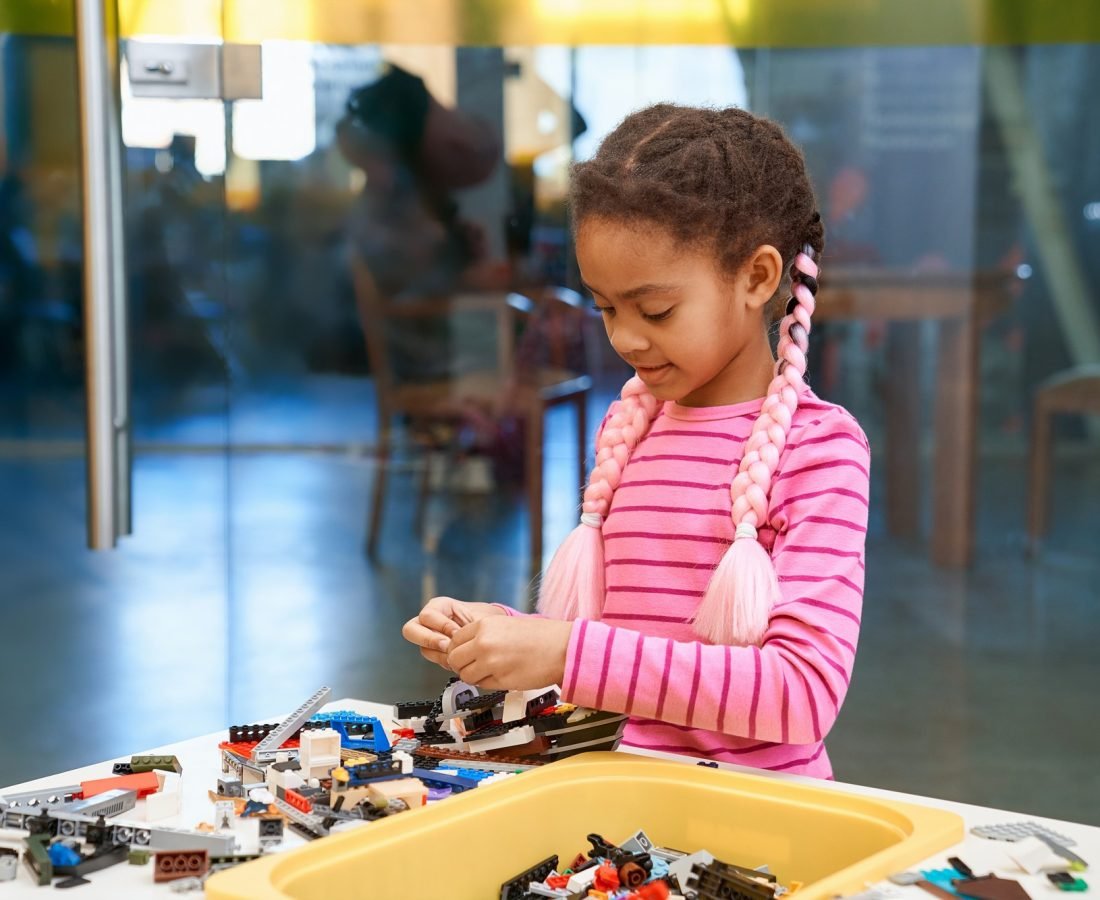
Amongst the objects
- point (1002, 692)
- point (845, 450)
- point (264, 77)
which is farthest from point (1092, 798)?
point (264, 77)

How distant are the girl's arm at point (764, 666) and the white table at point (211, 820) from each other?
0.16ft

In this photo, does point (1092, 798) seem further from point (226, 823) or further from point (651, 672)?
point (226, 823)

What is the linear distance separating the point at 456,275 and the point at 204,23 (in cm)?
68

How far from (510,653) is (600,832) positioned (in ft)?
0.49

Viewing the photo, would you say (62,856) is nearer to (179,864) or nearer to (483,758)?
(179,864)

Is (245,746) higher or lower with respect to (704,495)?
lower

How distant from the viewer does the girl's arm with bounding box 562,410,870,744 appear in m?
1.08

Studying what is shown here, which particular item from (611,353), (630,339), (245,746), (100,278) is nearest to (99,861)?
(245,746)

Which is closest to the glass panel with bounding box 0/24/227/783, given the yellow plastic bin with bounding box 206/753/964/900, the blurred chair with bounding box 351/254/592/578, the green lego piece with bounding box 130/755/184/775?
the blurred chair with bounding box 351/254/592/578

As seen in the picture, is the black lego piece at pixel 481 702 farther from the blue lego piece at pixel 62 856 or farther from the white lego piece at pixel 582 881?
the blue lego piece at pixel 62 856

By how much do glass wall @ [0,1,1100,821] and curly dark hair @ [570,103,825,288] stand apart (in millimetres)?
1426

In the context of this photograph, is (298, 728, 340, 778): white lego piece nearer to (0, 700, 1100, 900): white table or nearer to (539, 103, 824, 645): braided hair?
(0, 700, 1100, 900): white table

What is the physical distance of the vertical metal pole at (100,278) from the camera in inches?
67.4

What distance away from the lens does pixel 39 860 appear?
0.81 m
